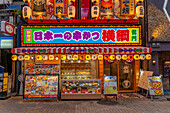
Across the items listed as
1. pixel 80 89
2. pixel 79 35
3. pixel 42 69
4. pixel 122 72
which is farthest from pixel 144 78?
pixel 42 69

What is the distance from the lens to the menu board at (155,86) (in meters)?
10.0

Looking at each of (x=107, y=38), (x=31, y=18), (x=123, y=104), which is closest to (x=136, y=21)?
(x=107, y=38)

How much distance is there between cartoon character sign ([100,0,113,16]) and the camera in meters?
11.6

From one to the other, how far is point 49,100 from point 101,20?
737 cm

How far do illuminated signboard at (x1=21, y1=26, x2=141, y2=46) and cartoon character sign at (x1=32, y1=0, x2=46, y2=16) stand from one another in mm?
1132

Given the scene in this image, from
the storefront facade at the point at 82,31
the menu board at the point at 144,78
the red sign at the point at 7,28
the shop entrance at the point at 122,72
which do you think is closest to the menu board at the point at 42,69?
the storefront facade at the point at 82,31

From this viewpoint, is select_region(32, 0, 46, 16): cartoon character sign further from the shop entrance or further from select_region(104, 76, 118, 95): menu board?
select_region(104, 76, 118, 95): menu board

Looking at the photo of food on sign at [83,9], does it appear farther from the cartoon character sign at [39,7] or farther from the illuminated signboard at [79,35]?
the illuminated signboard at [79,35]

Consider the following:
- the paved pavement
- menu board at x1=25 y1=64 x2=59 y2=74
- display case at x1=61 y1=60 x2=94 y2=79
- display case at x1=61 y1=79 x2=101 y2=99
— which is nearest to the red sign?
menu board at x1=25 y1=64 x2=59 y2=74

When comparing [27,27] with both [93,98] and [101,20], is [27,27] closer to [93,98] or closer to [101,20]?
[101,20]

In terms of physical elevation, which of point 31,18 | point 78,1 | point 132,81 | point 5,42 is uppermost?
point 78,1

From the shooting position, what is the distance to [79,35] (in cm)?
1167

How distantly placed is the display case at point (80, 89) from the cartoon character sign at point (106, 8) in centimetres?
541

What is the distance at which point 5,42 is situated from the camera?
12375 mm
